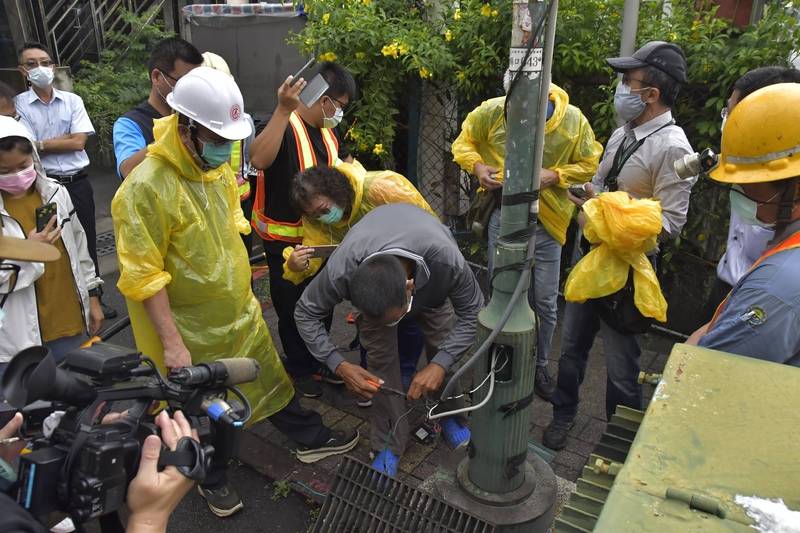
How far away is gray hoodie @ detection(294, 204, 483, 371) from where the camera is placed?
2650 millimetres

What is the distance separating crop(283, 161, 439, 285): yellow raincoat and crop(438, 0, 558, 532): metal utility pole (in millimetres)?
1072

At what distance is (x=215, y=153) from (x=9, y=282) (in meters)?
1.06

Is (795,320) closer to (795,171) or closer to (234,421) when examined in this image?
(795,171)

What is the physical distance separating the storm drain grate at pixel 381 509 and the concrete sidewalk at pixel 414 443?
39cm

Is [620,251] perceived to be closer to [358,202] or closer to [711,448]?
[358,202]

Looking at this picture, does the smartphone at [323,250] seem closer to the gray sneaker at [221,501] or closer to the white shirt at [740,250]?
the gray sneaker at [221,501]

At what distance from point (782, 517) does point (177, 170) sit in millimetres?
2300

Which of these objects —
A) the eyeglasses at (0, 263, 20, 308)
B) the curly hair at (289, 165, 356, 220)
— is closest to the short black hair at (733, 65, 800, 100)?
the curly hair at (289, 165, 356, 220)

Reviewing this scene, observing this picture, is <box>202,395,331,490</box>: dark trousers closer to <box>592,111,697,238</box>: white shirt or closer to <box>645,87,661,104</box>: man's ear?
<box>592,111,697,238</box>: white shirt

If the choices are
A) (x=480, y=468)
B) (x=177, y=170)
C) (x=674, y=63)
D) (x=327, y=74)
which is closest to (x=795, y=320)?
(x=480, y=468)

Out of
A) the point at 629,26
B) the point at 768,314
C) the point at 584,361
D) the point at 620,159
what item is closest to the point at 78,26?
the point at 629,26

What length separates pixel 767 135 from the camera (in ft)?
5.55

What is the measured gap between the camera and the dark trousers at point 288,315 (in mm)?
3580

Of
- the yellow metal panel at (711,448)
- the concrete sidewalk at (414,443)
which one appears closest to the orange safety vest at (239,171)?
the concrete sidewalk at (414,443)
